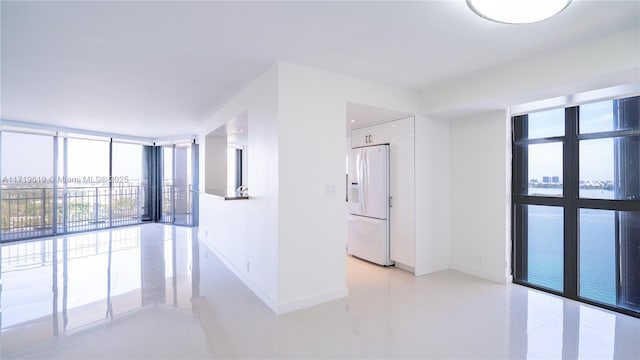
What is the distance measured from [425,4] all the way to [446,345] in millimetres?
2536

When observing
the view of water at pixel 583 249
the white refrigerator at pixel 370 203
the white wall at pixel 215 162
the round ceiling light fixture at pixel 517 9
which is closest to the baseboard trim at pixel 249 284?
the white wall at pixel 215 162

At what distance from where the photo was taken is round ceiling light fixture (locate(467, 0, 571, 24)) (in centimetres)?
175

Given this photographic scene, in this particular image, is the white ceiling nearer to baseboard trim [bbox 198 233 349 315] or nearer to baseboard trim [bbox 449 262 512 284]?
baseboard trim [bbox 198 233 349 315]

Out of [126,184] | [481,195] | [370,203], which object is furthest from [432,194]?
[126,184]

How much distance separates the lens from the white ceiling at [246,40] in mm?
2025

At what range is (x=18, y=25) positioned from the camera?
220cm

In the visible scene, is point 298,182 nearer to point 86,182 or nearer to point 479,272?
point 479,272

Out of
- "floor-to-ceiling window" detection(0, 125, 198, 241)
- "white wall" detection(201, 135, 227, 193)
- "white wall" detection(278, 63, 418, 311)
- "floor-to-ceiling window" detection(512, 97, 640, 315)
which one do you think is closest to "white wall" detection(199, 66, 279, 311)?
"white wall" detection(278, 63, 418, 311)

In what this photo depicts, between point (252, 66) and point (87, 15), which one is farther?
point (252, 66)

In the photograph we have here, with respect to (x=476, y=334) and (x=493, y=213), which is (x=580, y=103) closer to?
(x=493, y=213)

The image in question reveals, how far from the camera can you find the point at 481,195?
3980 mm

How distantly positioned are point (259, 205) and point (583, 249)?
365 cm

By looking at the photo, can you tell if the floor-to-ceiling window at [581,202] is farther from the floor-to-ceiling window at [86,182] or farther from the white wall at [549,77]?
the floor-to-ceiling window at [86,182]

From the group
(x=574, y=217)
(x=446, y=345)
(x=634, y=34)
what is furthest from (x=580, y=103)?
(x=446, y=345)
